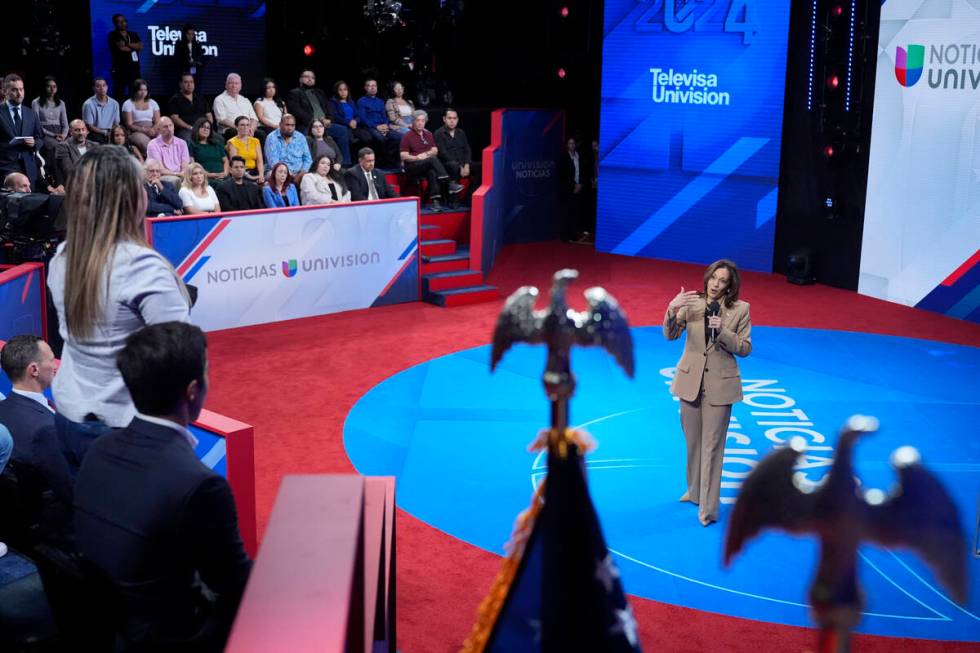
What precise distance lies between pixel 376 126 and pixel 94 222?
12936 mm

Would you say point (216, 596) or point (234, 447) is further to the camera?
point (234, 447)

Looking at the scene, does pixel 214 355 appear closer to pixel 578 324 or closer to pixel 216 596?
pixel 216 596

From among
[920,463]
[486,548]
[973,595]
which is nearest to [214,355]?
[486,548]

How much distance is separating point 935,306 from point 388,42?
9337 mm

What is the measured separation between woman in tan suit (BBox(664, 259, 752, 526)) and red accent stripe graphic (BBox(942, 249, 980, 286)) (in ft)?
22.3

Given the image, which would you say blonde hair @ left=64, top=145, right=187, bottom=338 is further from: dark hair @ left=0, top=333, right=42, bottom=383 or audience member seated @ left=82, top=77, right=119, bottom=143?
audience member seated @ left=82, top=77, right=119, bottom=143

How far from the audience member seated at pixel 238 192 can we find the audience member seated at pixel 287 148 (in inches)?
40.5

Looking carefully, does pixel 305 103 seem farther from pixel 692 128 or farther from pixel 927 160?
pixel 927 160

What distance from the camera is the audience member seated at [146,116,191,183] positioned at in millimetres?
A: 12414

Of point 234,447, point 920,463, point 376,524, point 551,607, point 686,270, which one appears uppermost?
point 920,463

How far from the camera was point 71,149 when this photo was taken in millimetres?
12164

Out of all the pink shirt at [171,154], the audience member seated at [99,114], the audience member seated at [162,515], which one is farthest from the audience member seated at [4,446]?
the audience member seated at [99,114]

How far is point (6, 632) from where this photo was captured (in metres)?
3.24

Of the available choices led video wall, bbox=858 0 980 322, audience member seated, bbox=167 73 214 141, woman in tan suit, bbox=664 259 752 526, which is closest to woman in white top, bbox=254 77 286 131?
audience member seated, bbox=167 73 214 141
